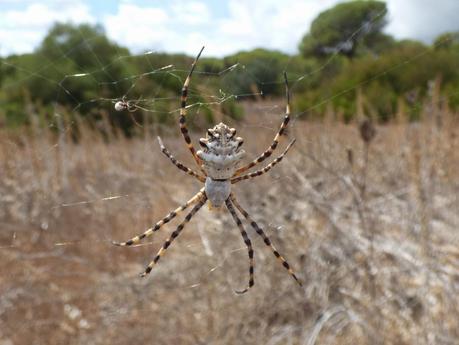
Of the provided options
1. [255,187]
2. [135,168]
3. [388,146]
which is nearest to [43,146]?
[135,168]

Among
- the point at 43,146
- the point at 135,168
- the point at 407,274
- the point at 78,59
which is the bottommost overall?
the point at 407,274

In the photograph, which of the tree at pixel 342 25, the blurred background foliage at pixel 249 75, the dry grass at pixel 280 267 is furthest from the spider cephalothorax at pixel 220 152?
the tree at pixel 342 25

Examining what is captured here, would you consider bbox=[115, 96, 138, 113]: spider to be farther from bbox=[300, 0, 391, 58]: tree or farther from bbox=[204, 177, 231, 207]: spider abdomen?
bbox=[300, 0, 391, 58]: tree

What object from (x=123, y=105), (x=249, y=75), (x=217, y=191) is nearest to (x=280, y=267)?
(x=217, y=191)

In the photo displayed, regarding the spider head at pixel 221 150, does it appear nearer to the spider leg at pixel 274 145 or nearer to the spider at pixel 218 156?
the spider at pixel 218 156

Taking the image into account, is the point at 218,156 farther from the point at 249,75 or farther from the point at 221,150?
the point at 249,75

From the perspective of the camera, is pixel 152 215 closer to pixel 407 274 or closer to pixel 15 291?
pixel 15 291
